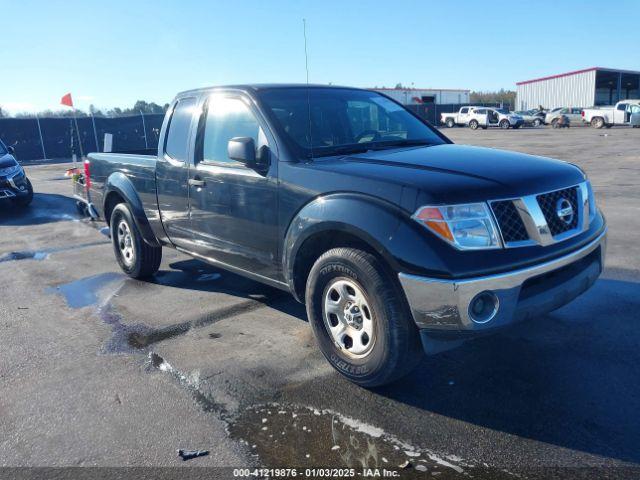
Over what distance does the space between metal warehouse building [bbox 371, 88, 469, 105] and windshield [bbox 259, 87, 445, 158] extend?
48.5m

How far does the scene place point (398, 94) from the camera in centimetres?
5975

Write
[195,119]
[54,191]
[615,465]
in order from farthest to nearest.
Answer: [54,191] < [195,119] < [615,465]

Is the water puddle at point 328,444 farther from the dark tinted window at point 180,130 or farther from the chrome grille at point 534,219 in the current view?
the dark tinted window at point 180,130

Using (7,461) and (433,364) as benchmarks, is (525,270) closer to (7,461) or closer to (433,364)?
(433,364)

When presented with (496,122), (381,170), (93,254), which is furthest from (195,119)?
(496,122)

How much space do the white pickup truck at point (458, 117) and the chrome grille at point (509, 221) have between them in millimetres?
44230

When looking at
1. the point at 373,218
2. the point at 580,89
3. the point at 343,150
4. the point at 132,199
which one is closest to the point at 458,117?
the point at 580,89

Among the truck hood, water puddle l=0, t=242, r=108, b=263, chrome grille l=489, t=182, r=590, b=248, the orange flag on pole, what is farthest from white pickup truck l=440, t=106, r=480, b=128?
chrome grille l=489, t=182, r=590, b=248

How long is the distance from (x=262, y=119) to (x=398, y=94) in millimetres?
57887

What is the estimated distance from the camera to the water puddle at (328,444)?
9.33 ft

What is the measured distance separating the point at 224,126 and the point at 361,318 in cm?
211

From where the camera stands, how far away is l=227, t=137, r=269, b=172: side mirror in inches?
158

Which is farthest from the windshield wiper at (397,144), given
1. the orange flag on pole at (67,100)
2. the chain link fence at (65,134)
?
the chain link fence at (65,134)

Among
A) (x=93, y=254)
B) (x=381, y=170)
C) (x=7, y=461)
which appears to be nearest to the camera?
(x=7, y=461)
